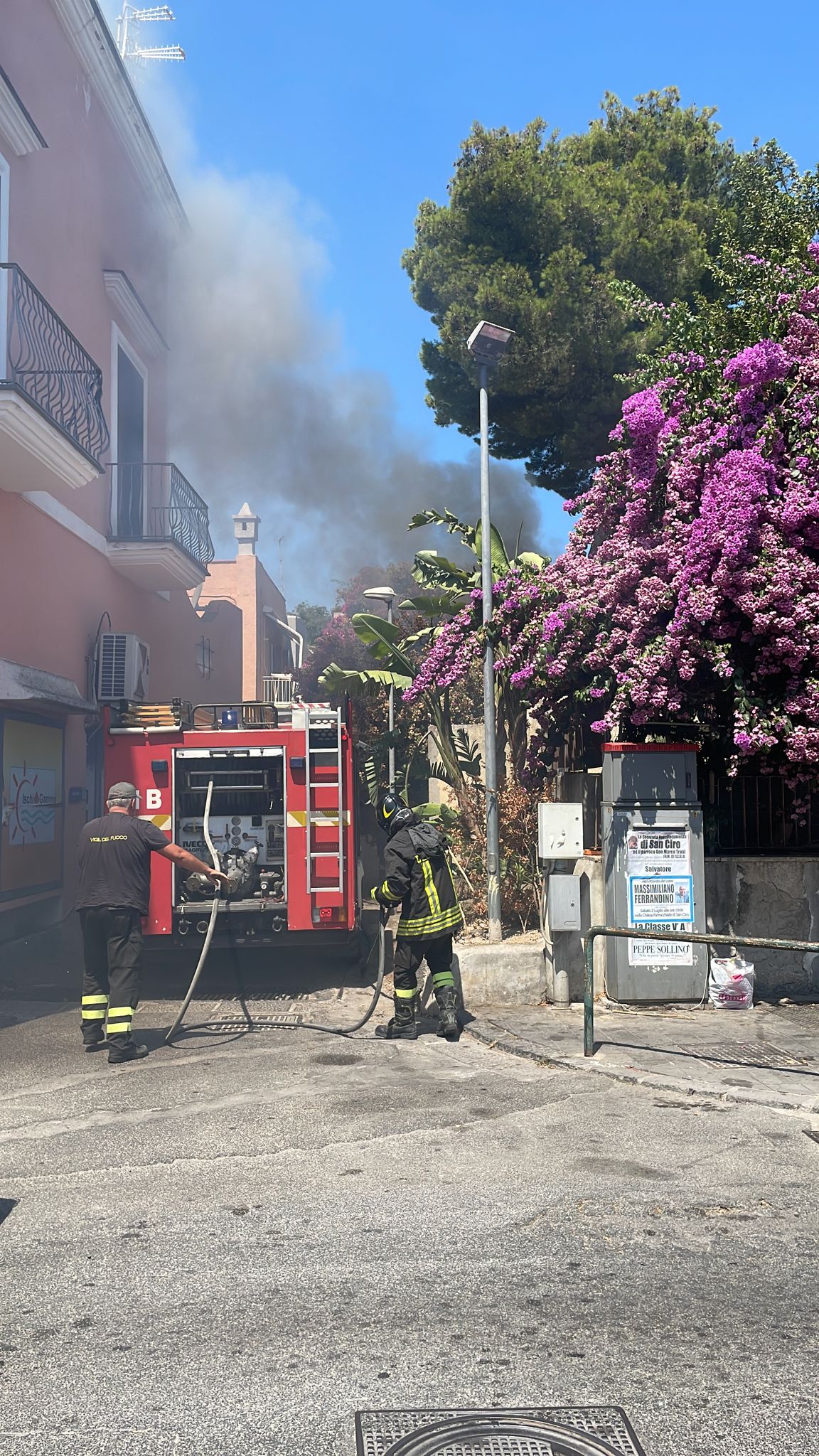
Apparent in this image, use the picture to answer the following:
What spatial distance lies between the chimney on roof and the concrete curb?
1184 inches

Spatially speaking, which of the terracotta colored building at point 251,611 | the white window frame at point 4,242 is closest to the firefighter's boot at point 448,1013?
the white window frame at point 4,242

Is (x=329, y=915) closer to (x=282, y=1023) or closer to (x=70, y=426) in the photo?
(x=282, y=1023)

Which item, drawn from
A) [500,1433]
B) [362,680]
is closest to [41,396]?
[362,680]

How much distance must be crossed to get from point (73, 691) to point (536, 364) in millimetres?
7914

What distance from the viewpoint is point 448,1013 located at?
8.08 metres

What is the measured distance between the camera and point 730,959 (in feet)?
29.0

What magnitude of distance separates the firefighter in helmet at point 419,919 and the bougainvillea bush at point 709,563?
186cm

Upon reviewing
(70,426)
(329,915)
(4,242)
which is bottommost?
(329,915)

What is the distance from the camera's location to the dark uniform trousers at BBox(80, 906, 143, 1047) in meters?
7.66

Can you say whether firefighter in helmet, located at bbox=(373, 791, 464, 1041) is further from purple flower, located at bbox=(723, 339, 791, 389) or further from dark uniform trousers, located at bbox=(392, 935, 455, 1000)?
purple flower, located at bbox=(723, 339, 791, 389)

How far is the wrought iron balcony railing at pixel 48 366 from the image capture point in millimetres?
11102

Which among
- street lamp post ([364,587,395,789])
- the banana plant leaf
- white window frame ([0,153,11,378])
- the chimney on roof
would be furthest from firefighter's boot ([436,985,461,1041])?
the chimney on roof

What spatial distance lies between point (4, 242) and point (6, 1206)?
9.93 m

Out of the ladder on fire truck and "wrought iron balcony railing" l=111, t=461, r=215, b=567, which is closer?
the ladder on fire truck
